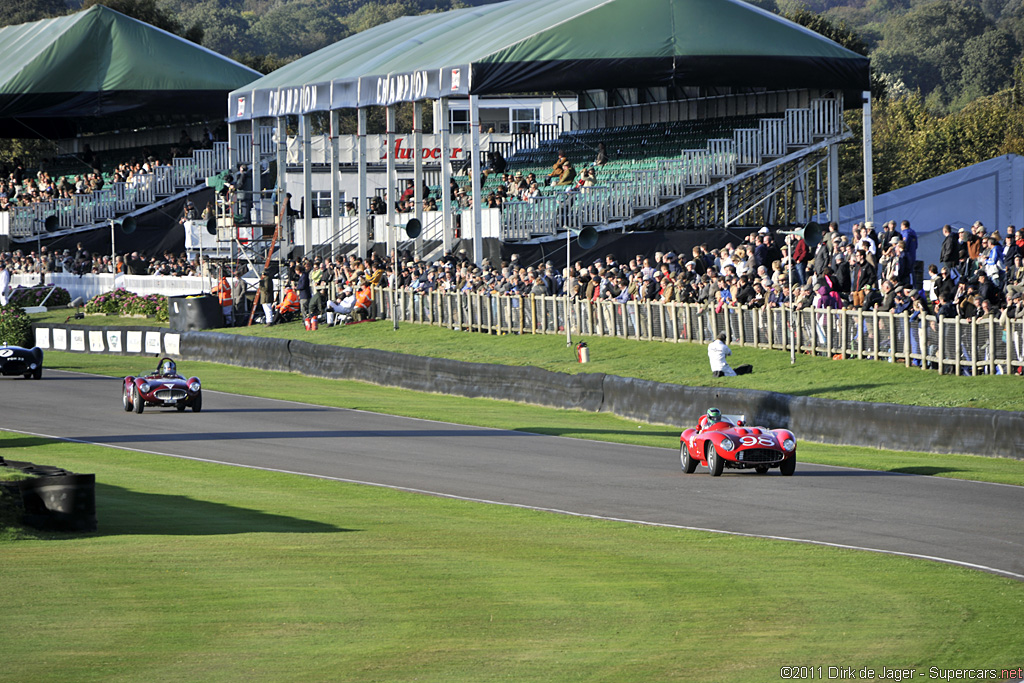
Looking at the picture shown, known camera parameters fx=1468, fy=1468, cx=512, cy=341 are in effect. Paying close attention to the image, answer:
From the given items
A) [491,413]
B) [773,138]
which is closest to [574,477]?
[491,413]

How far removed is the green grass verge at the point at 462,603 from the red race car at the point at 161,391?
37.3ft

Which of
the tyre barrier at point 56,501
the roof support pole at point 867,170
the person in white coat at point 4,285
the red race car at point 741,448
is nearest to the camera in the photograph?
the tyre barrier at point 56,501

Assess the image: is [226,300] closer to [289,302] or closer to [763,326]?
[289,302]

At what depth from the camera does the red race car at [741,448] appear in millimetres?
18812

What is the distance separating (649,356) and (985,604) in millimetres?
19259

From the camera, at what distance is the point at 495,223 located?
4153cm

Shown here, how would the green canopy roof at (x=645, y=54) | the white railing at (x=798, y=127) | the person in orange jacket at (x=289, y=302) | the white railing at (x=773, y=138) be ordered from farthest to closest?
the person in orange jacket at (x=289, y=302)
the white railing at (x=798, y=127)
the white railing at (x=773, y=138)
the green canopy roof at (x=645, y=54)

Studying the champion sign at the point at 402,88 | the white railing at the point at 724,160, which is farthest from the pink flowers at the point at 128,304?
the white railing at the point at 724,160

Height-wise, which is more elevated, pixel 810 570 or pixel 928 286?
pixel 928 286

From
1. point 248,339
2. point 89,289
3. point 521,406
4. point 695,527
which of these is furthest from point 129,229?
point 695,527

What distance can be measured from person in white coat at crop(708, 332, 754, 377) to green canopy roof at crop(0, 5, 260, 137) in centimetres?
4637

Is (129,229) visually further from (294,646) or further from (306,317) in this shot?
(294,646)

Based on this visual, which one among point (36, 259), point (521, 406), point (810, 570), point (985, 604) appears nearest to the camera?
point (985, 604)

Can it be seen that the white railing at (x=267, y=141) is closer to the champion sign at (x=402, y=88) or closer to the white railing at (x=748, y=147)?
the champion sign at (x=402, y=88)
